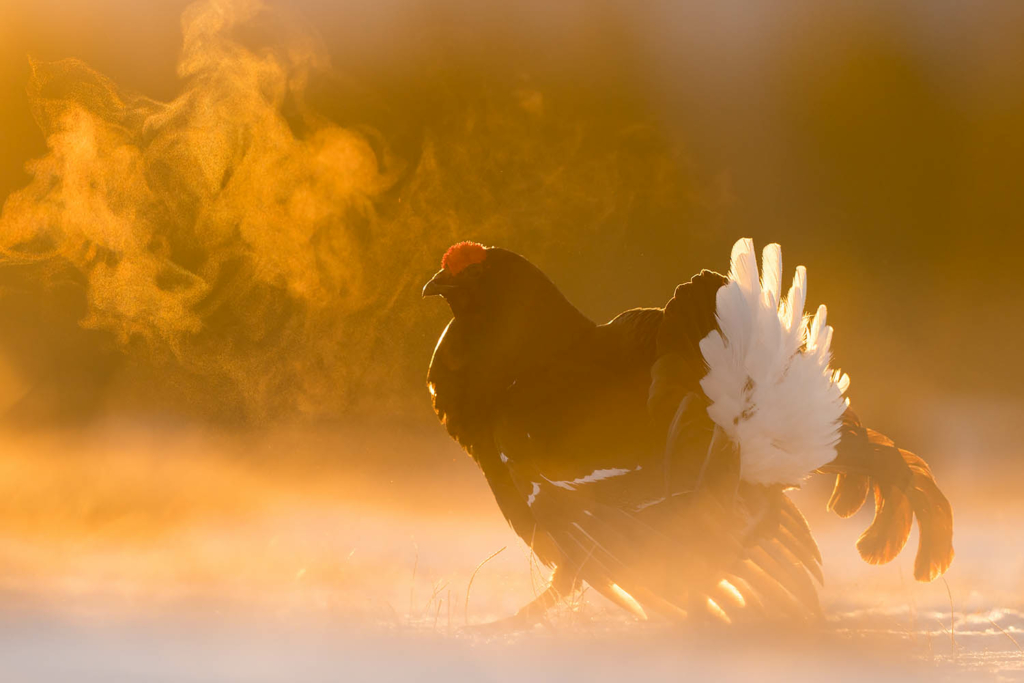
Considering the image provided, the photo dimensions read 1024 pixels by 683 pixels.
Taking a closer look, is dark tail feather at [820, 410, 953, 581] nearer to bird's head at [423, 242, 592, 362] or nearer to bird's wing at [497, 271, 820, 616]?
bird's wing at [497, 271, 820, 616]

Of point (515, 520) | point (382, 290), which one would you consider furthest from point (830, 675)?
point (382, 290)

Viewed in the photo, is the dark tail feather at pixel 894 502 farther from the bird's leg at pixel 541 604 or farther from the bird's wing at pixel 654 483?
the bird's leg at pixel 541 604

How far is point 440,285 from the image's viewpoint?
12.1ft

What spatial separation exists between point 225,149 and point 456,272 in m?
2.62

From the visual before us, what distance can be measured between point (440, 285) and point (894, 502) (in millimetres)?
2247

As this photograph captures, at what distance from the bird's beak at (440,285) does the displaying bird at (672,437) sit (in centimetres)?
1

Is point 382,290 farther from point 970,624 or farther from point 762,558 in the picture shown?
point 970,624

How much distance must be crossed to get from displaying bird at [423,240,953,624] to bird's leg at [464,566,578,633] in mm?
10

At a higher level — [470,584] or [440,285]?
[440,285]

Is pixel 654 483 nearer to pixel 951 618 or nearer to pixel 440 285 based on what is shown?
pixel 440 285

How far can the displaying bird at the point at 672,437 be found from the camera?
3010 millimetres

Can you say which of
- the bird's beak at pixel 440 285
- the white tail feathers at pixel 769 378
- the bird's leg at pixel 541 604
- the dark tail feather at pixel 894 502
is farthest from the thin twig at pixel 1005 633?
the bird's beak at pixel 440 285

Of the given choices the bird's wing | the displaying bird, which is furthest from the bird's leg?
the bird's wing

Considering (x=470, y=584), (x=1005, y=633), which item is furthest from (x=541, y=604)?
(x=1005, y=633)
